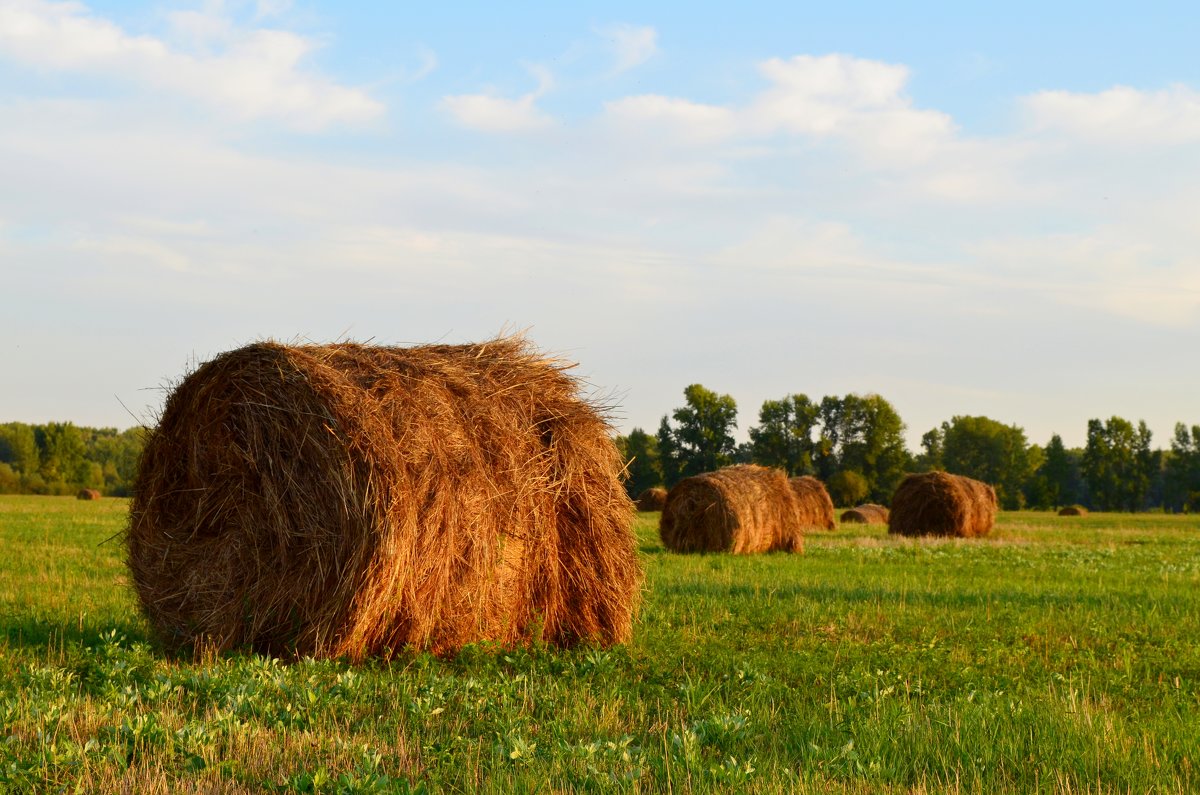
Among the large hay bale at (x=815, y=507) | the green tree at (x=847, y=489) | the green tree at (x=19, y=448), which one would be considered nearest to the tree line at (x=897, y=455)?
the green tree at (x=847, y=489)

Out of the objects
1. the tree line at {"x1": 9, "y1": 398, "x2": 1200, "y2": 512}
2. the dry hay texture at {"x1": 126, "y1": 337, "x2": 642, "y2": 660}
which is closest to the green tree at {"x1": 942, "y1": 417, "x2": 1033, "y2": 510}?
the tree line at {"x1": 9, "y1": 398, "x2": 1200, "y2": 512}

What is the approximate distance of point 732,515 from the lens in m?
22.1

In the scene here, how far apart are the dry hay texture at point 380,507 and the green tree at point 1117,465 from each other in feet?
330

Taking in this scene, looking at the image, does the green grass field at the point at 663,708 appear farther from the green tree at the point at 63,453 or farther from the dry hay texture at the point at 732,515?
the green tree at the point at 63,453

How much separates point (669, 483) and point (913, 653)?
199ft

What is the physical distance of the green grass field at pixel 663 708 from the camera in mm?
5461

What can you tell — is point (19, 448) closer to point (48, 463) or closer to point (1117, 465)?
point (48, 463)

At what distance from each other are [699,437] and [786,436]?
504 inches

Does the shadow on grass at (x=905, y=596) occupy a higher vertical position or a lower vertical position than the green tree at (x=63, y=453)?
lower

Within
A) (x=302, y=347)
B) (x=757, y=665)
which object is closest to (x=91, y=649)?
(x=302, y=347)

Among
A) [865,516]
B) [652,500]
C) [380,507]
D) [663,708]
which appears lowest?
[865,516]

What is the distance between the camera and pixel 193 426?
9781mm

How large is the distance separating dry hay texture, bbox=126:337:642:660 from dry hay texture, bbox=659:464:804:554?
39.3 ft

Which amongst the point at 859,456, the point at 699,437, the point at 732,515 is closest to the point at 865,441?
the point at 859,456
